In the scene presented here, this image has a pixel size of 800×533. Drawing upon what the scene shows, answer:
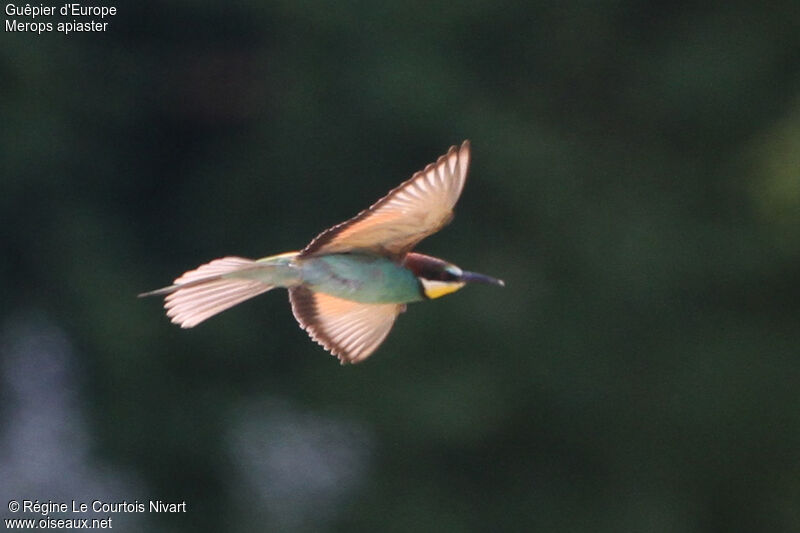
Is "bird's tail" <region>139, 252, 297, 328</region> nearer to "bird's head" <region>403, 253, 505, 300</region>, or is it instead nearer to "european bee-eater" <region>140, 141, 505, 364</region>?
"european bee-eater" <region>140, 141, 505, 364</region>

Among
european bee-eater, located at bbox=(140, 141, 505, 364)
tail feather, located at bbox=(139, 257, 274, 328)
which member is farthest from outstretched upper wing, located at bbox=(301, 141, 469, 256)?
tail feather, located at bbox=(139, 257, 274, 328)

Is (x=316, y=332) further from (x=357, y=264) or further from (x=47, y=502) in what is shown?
(x=47, y=502)

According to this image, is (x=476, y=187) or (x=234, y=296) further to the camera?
(x=476, y=187)

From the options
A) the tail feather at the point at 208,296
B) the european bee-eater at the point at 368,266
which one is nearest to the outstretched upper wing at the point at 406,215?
the european bee-eater at the point at 368,266

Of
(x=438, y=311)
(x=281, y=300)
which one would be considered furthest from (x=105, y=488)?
(x=438, y=311)

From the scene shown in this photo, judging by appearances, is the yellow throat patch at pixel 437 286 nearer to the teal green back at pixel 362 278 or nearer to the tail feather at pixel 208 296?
the teal green back at pixel 362 278

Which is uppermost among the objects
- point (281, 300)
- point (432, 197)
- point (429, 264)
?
point (432, 197)
